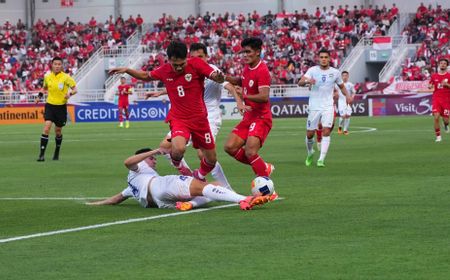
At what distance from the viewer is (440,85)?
1256 inches

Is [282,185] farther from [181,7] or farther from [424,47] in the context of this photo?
[181,7]

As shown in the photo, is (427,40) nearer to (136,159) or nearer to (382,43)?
(382,43)

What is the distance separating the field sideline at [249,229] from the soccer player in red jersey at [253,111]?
2.19ft

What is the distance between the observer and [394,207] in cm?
1284

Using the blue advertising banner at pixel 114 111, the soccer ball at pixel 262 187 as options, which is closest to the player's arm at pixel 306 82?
the soccer ball at pixel 262 187

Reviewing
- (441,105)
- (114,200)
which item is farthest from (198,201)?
(441,105)

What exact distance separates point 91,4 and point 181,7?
6658 mm

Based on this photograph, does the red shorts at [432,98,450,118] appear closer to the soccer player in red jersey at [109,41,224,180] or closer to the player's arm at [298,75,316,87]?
the player's arm at [298,75,316,87]

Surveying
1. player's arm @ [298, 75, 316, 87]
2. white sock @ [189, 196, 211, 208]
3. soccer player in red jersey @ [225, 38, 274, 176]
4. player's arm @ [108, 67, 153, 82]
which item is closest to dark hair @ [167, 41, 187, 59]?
player's arm @ [108, 67, 153, 82]

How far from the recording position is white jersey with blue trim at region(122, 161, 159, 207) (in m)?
13.4

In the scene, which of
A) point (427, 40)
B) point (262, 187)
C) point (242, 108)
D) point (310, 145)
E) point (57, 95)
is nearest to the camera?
point (262, 187)

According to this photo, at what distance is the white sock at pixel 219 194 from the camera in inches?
510

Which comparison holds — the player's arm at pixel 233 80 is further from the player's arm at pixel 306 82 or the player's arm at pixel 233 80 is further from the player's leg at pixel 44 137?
the player's leg at pixel 44 137

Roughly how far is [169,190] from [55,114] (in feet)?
41.9
